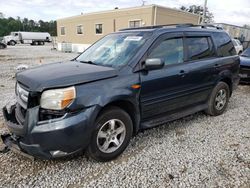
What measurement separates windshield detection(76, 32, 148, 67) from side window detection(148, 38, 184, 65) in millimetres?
289

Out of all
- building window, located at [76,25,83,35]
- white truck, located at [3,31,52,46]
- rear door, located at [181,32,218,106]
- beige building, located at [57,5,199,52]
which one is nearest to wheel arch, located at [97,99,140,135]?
rear door, located at [181,32,218,106]

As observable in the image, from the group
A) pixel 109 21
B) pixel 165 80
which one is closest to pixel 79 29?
pixel 109 21

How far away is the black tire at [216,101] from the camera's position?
4.68m

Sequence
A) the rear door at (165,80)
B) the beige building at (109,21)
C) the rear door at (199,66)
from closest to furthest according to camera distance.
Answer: the rear door at (165,80) → the rear door at (199,66) → the beige building at (109,21)

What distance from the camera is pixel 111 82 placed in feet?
9.57

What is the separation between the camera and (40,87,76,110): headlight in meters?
2.55

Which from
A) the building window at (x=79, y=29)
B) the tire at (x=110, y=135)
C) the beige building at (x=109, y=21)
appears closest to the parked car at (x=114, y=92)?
the tire at (x=110, y=135)

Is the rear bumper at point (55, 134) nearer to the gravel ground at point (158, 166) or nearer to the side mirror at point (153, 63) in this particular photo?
the gravel ground at point (158, 166)

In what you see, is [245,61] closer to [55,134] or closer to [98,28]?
[55,134]

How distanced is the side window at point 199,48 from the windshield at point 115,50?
1027mm

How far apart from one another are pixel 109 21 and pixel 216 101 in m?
21.0

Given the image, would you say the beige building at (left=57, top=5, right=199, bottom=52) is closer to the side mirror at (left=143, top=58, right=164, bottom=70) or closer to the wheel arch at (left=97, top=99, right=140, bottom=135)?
the side mirror at (left=143, top=58, right=164, bottom=70)

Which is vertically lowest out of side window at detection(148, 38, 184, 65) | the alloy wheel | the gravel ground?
the gravel ground

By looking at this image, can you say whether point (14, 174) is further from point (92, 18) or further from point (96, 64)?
point (92, 18)
